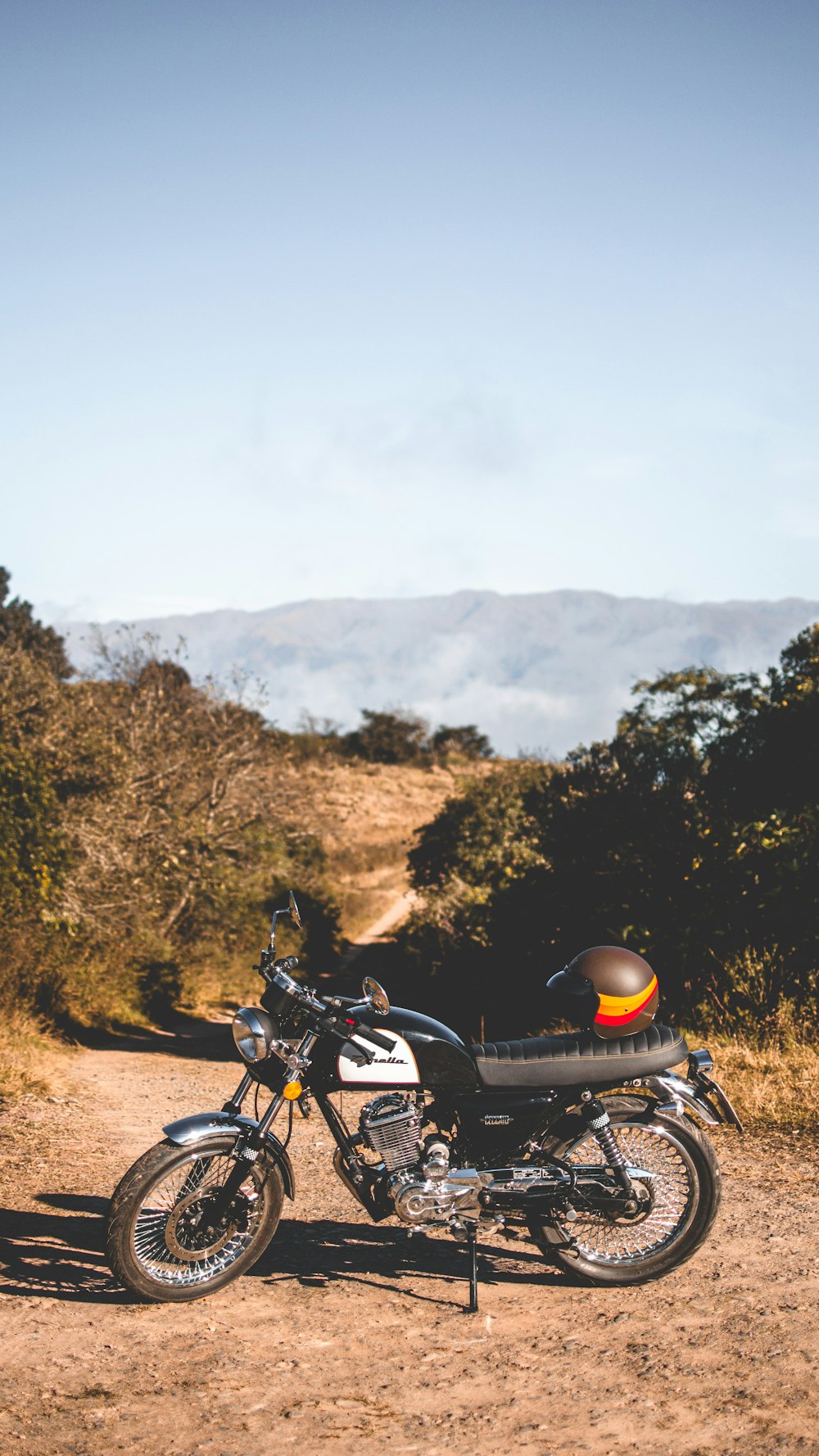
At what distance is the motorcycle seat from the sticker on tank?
0.93 ft

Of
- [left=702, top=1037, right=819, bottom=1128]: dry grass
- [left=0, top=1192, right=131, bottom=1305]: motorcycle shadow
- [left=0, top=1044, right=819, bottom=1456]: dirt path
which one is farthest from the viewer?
[left=702, top=1037, right=819, bottom=1128]: dry grass

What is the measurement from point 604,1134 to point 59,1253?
2509 mm

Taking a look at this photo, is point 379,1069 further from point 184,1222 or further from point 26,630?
point 26,630

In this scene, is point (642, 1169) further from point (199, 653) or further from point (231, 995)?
point (199, 653)

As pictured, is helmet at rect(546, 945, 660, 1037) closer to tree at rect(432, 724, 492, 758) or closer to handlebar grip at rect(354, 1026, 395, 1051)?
handlebar grip at rect(354, 1026, 395, 1051)

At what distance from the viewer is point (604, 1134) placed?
4414mm

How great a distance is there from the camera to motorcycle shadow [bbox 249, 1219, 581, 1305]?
443 centimetres

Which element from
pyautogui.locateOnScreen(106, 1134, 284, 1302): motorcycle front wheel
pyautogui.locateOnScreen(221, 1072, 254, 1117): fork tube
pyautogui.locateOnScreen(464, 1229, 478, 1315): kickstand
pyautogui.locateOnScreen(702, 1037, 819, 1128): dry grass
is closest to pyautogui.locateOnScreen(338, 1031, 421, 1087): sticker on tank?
pyautogui.locateOnScreen(221, 1072, 254, 1117): fork tube

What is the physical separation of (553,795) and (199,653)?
1194cm

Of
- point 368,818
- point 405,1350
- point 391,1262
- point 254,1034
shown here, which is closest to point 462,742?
point 368,818

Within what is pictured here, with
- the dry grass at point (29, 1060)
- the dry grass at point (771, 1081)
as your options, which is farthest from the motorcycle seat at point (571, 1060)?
the dry grass at point (29, 1060)

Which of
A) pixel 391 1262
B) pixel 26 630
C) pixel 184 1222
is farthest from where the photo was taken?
pixel 26 630

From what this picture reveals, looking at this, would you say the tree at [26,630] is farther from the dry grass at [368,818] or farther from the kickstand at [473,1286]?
the kickstand at [473,1286]

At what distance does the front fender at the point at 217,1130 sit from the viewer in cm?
413
